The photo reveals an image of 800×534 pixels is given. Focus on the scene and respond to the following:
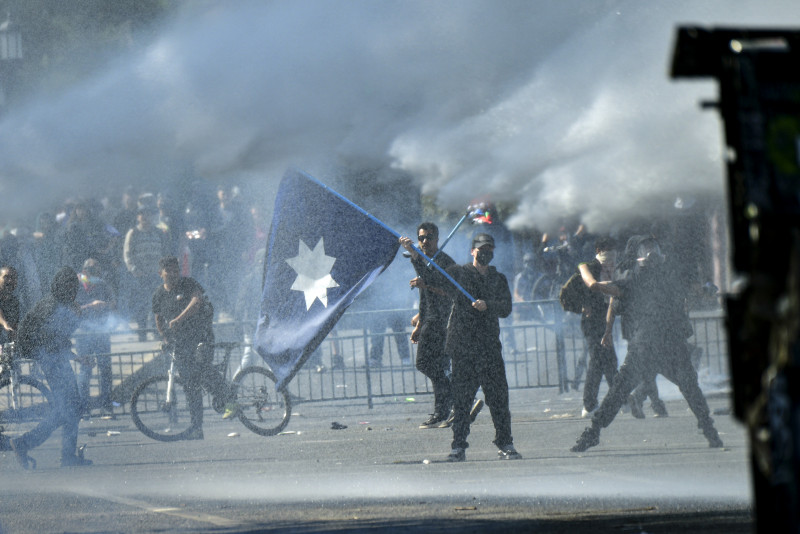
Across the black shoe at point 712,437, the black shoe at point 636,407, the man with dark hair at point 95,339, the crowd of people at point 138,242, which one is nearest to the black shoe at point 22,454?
the man with dark hair at point 95,339

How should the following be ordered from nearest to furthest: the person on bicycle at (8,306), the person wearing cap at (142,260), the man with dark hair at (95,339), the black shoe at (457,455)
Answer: the black shoe at (457,455) < the person on bicycle at (8,306) < the man with dark hair at (95,339) < the person wearing cap at (142,260)

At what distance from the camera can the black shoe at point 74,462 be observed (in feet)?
29.0

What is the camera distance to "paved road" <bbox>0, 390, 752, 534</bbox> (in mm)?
5930

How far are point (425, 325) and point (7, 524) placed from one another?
13.6 ft

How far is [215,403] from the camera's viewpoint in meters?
10.4

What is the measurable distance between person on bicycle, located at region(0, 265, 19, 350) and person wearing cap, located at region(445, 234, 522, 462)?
4104 mm

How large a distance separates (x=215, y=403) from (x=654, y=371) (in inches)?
163

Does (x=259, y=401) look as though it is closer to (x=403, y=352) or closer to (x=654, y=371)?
(x=403, y=352)

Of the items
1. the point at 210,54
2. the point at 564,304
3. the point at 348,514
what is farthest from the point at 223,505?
the point at 210,54

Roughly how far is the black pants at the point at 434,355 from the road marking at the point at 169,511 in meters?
3.18

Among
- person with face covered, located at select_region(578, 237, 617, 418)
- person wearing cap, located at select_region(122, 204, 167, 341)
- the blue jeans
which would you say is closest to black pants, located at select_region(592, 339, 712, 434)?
person with face covered, located at select_region(578, 237, 617, 418)

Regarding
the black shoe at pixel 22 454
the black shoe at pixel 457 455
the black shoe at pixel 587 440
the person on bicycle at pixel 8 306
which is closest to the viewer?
the black shoe at pixel 457 455

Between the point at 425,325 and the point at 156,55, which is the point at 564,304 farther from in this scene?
the point at 156,55

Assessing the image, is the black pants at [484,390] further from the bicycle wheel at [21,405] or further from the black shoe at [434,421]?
the bicycle wheel at [21,405]
